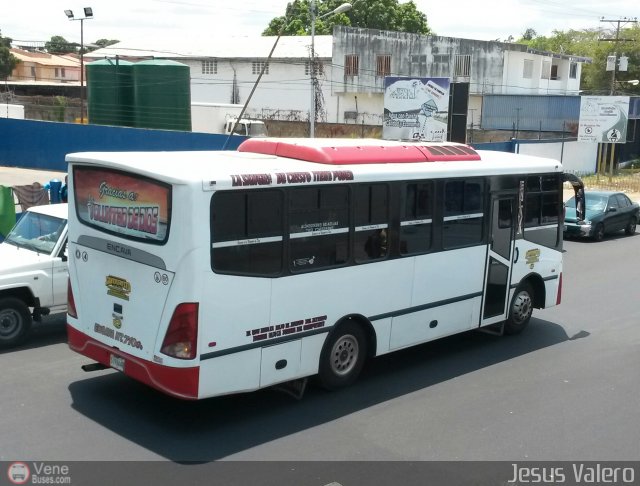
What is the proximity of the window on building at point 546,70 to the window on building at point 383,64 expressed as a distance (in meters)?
13.5

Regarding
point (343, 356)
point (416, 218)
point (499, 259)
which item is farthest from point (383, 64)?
point (343, 356)

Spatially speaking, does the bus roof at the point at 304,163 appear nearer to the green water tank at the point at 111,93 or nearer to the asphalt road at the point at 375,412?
the asphalt road at the point at 375,412

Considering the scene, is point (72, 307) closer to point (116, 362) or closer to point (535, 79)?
point (116, 362)

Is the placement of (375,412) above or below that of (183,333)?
below

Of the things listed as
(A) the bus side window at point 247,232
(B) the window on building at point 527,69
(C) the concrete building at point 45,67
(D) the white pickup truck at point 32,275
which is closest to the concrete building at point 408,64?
(B) the window on building at point 527,69

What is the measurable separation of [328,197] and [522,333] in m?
4.85

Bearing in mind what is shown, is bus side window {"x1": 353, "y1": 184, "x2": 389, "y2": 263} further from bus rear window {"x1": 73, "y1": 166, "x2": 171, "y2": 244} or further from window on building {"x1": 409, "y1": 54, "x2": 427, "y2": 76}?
window on building {"x1": 409, "y1": 54, "x2": 427, "y2": 76}

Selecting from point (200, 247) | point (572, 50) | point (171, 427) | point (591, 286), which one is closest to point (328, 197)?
point (200, 247)

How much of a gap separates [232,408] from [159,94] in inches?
1129

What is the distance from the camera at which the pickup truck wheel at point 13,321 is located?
388 inches

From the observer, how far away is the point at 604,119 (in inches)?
1362

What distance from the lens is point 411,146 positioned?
974 centimetres

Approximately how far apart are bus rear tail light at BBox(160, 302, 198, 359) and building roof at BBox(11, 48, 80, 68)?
103912mm

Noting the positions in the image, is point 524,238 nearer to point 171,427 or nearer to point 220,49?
point 171,427
